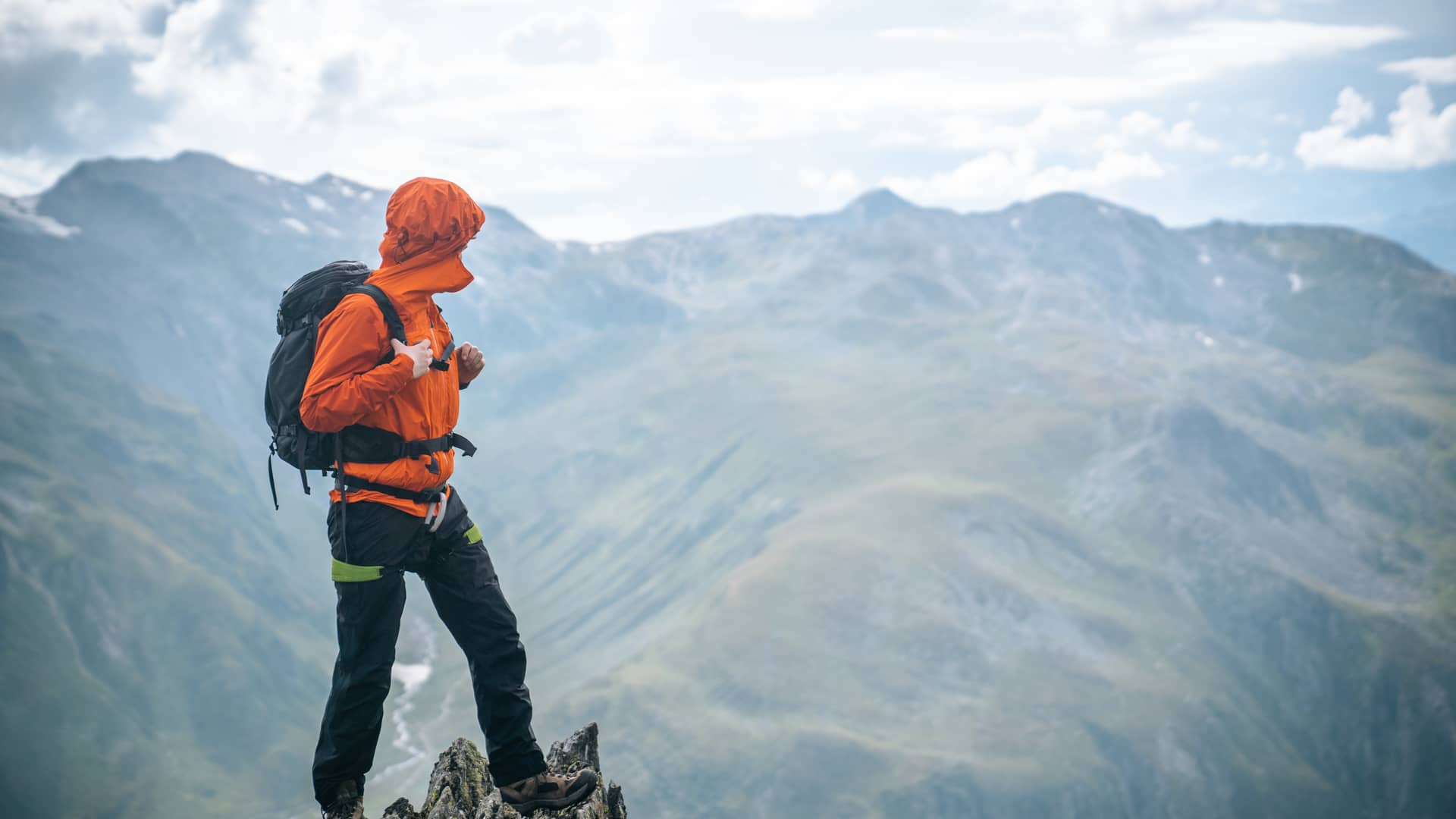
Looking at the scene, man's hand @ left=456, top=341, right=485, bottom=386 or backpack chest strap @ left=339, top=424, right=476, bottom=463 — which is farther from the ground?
man's hand @ left=456, top=341, right=485, bottom=386

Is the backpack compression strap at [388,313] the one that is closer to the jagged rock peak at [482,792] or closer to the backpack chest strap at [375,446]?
the backpack chest strap at [375,446]

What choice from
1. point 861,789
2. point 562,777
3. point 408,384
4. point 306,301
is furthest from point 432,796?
point 861,789

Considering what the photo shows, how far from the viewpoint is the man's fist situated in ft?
35.6

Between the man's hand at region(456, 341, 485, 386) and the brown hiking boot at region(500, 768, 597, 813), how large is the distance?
179 inches

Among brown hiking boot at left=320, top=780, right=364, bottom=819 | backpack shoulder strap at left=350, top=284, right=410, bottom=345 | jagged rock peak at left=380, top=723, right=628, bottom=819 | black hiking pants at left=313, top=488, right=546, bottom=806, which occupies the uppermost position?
backpack shoulder strap at left=350, top=284, right=410, bottom=345

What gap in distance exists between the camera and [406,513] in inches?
446

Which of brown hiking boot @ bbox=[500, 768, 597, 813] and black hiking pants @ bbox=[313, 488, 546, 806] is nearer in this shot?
black hiking pants @ bbox=[313, 488, 546, 806]

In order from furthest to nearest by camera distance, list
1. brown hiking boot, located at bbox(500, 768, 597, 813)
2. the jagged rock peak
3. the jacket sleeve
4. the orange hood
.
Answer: the jagged rock peak < brown hiking boot, located at bbox(500, 768, 597, 813) < the orange hood < the jacket sleeve

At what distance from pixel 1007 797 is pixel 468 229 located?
209 meters

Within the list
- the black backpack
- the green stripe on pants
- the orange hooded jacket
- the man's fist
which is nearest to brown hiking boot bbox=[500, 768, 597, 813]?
the green stripe on pants

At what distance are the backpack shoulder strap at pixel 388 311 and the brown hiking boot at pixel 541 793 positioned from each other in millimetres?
4917

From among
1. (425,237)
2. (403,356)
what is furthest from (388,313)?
(425,237)

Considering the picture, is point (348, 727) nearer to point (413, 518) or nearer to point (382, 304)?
point (413, 518)

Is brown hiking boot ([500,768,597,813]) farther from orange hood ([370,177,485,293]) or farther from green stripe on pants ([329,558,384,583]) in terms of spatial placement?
orange hood ([370,177,485,293])
